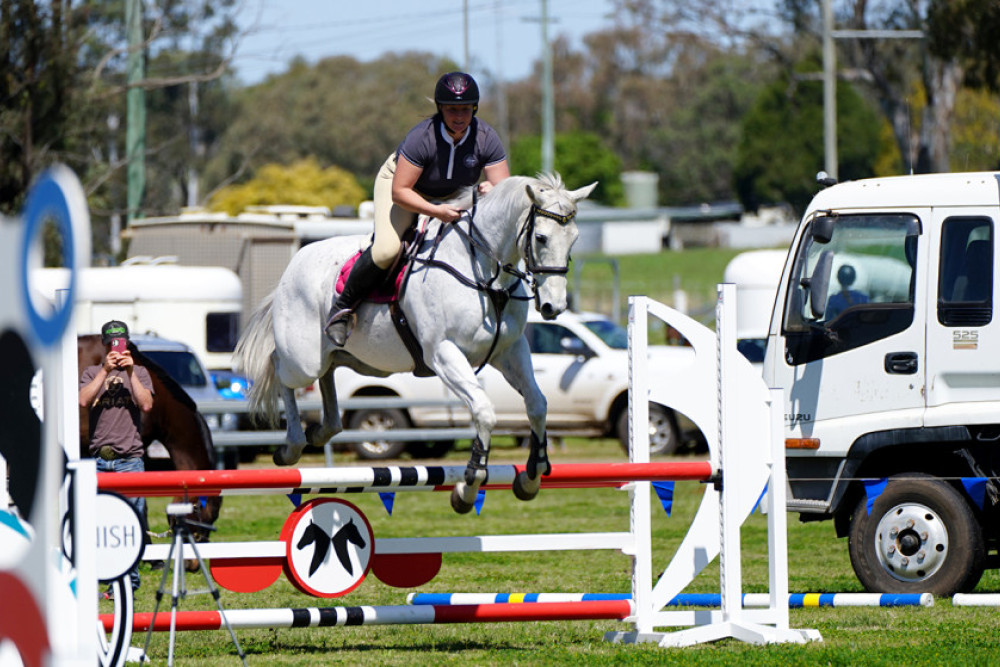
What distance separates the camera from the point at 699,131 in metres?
88.0

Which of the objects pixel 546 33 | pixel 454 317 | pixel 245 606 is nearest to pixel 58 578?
pixel 454 317

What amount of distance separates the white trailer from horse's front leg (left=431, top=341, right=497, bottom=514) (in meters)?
12.7

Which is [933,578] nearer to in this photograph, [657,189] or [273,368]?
[273,368]

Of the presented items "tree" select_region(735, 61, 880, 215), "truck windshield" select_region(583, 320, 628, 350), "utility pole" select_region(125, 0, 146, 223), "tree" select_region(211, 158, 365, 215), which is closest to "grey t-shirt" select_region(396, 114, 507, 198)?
"truck windshield" select_region(583, 320, 628, 350)

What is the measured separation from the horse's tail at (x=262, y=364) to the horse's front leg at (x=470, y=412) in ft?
5.40

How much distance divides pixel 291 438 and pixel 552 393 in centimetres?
1173

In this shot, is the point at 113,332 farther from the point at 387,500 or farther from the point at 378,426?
the point at 378,426

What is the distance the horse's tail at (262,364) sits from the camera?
834cm

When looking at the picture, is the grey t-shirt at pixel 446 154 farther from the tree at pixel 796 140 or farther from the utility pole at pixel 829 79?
the tree at pixel 796 140

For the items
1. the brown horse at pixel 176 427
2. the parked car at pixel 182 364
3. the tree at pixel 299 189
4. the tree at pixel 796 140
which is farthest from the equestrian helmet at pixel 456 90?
the tree at pixel 796 140

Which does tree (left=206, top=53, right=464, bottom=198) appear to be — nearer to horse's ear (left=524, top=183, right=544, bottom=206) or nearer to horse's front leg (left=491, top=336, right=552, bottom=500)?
horse's front leg (left=491, top=336, right=552, bottom=500)

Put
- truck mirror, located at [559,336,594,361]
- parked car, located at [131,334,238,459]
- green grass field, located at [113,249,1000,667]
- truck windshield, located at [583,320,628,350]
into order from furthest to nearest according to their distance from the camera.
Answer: truck windshield, located at [583,320,628,350]
truck mirror, located at [559,336,594,361]
parked car, located at [131,334,238,459]
green grass field, located at [113,249,1000,667]

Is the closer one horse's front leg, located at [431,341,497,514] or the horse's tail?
horse's front leg, located at [431,341,497,514]

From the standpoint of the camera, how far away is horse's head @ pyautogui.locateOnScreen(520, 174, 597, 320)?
662 cm
